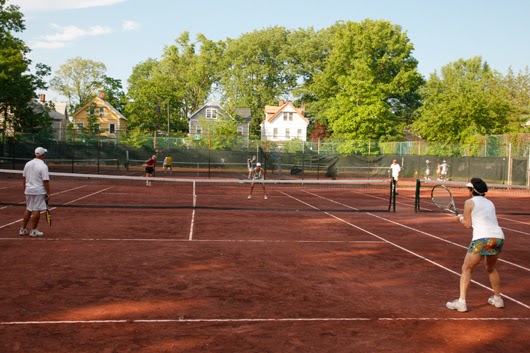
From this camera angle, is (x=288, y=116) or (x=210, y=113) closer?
(x=288, y=116)

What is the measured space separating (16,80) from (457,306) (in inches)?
1817

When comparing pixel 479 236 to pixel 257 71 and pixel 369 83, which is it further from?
pixel 257 71

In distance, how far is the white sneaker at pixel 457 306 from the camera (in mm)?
6078

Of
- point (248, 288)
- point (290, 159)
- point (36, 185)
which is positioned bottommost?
point (248, 288)

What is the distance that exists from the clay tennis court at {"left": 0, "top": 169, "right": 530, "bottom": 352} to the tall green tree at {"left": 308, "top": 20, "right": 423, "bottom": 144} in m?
43.2

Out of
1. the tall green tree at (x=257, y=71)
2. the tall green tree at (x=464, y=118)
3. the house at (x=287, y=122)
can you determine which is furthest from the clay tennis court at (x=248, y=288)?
the tall green tree at (x=257, y=71)

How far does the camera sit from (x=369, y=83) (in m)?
55.8

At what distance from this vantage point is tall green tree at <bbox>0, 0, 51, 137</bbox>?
42156mm

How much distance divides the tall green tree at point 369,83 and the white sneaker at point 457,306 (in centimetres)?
4989

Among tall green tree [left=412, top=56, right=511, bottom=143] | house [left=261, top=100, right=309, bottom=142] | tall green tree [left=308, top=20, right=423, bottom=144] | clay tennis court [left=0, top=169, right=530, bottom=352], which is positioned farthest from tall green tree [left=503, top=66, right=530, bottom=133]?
clay tennis court [left=0, top=169, right=530, bottom=352]

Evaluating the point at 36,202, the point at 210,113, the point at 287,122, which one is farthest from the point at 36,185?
the point at 210,113

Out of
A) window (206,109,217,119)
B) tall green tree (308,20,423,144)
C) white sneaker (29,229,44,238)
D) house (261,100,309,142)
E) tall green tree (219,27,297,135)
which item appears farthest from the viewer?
tall green tree (219,27,297,135)

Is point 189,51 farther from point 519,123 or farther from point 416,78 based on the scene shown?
point 519,123

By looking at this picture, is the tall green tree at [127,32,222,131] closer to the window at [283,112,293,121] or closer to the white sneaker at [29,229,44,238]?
the window at [283,112,293,121]
